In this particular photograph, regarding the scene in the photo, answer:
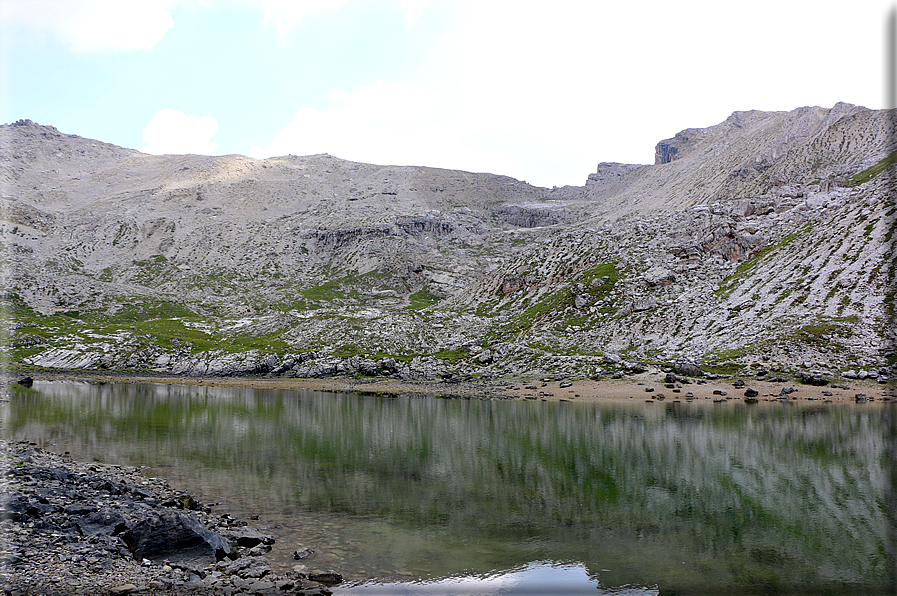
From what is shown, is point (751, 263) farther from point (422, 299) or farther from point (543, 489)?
point (543, 489)

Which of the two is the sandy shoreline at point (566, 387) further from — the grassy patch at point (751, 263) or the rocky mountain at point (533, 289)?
the grassy patch at point (751, 263)

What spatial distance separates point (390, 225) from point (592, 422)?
524 ft

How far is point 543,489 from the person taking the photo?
84.7ft

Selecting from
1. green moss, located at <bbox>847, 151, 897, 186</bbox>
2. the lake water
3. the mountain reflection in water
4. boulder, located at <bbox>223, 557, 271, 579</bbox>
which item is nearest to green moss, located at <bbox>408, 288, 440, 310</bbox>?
the lake water

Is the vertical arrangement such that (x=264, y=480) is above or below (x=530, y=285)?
below

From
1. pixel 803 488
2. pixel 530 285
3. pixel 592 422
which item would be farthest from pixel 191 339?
pixel 803 488

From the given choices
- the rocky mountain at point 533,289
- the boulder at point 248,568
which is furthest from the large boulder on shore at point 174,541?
the rocky mountain at point 533,289

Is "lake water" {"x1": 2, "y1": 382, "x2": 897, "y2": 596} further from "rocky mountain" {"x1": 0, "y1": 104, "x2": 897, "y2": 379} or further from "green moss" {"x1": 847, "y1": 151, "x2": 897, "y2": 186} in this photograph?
"green moss" {"x1": 847, "y1": 151, "x2": 897, "y2": 186}

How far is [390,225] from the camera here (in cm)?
19875

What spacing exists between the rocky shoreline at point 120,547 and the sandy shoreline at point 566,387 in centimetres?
5259

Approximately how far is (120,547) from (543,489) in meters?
17.8

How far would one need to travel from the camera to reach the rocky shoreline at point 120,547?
44.7 feet

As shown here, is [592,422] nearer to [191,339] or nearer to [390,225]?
[191,339]

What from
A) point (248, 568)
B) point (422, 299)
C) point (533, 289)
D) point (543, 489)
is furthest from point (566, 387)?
point (422, 299)
